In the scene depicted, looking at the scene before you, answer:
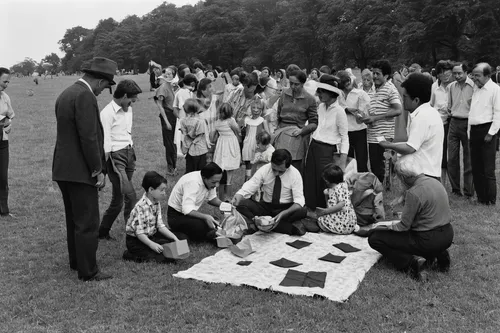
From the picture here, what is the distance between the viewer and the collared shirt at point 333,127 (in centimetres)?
709

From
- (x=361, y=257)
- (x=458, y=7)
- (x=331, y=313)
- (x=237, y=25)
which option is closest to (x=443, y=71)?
(x=361, y=257)

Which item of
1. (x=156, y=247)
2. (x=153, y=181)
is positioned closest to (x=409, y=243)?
(x=156, y=247)

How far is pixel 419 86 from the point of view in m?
5.40

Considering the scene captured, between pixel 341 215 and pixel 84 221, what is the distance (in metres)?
3.52

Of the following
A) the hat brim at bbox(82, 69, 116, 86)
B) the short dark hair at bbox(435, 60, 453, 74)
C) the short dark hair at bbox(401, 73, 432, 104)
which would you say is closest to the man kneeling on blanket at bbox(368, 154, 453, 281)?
the short dark hair at bbox(401, 73, 432, 104)

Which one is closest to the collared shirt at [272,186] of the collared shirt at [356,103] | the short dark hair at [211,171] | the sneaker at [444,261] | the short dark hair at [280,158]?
the short dark hair at [280,158]

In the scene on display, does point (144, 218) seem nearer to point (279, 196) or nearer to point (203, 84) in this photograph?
point (279, 196)

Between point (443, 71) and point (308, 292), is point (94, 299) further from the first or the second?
point (443, 71)

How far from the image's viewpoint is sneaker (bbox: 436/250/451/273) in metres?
5.25

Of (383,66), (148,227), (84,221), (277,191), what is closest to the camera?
(84,221)

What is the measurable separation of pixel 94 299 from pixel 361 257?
3.07m

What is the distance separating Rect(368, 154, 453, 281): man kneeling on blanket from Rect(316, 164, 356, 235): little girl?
4.55 ft

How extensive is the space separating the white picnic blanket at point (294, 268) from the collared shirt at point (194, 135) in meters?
2.06

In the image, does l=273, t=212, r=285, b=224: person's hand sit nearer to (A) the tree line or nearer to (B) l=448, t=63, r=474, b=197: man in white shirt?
(B) l=448, t=63, r=474, b=197: man in white shirt
